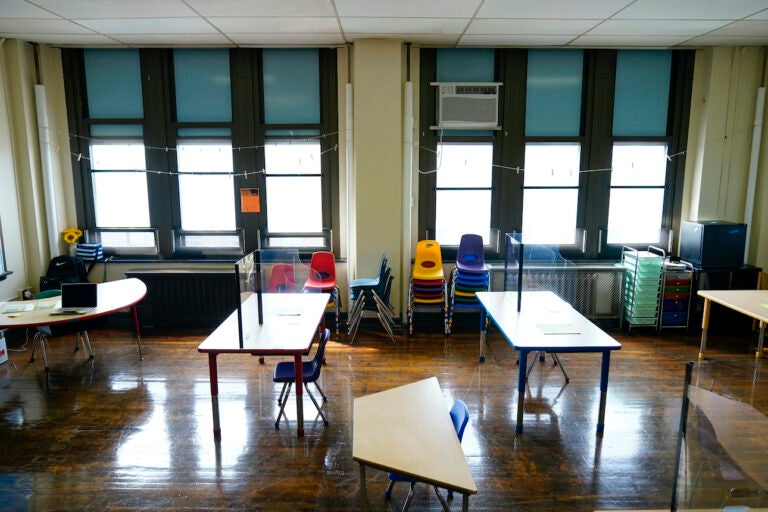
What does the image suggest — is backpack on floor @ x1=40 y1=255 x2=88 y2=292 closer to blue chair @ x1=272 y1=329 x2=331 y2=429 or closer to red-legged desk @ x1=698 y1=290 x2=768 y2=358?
blue chair @ x1=272 y1=329 x2=331 y2=429

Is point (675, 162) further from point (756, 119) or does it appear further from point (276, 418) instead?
point (276, 418)

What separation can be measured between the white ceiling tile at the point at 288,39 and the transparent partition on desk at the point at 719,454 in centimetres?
521

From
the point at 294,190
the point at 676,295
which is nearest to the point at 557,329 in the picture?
the point at 676,295

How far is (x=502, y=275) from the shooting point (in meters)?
7.05

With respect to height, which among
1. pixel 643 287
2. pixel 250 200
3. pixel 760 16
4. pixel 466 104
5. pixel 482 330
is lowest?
pixel 482 330

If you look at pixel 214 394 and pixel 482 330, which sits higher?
pixel 482 330

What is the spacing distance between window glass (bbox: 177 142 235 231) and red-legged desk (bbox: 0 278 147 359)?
1.26 meters

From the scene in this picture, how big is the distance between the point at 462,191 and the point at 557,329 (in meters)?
3.03

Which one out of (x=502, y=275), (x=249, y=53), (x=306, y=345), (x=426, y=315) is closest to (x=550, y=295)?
(x=502, y=275)

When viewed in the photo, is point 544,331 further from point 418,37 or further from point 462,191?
point 418,37

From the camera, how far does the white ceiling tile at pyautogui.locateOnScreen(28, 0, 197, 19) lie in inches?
190

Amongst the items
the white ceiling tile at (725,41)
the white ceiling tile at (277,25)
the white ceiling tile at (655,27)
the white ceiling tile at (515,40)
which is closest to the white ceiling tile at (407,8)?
the white ceiling tile at (277,25)

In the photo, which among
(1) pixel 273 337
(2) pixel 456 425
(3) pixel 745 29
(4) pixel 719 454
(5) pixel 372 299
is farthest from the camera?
(5) pixel 372 299

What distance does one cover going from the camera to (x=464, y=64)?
22.6 feet
